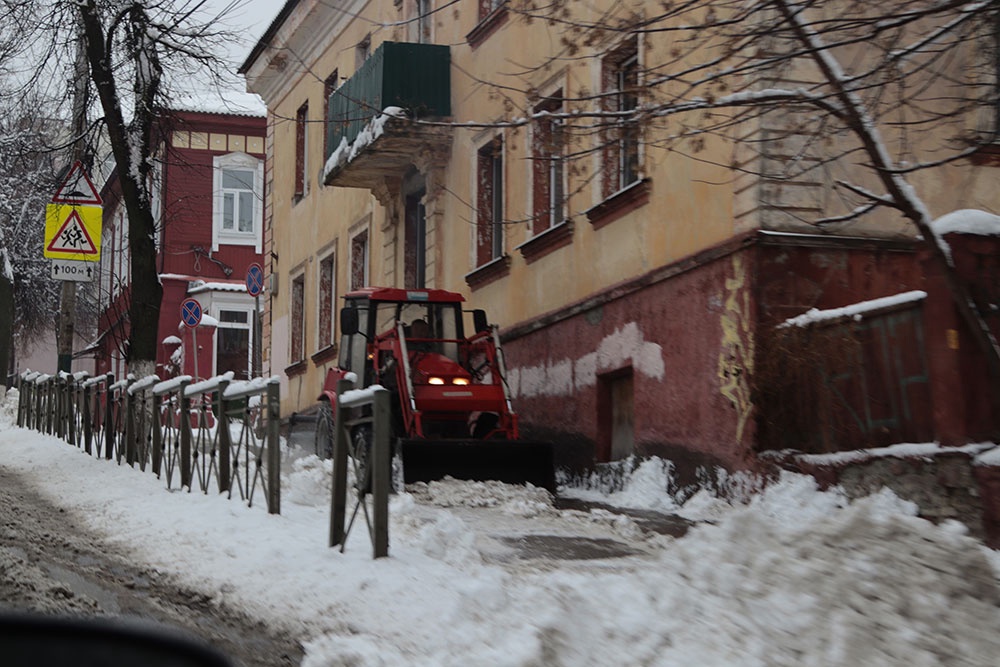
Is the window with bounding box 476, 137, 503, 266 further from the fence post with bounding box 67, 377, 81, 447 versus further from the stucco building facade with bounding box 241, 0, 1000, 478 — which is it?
the fence post with bounding box 67, 377, 81, 447

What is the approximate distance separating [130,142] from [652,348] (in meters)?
8.30

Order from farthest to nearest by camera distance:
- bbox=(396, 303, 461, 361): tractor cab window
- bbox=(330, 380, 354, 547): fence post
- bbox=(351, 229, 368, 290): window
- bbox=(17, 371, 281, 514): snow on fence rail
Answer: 1. bbox=(351, 229, 368, 290): window
2. bbox=(396, 303, 461, 361): tractor cab window
3. bbox=(17, 371, 281, 514): snow on fence rail
4. bbox=(330, 380, 354, 547): fence post

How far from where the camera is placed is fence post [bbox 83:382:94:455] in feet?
57.8

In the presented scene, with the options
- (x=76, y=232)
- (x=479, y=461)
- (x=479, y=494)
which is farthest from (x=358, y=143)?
(x=479, y=494)

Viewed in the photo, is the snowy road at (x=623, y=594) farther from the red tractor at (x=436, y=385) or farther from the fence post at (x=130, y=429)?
the fence post at (x=130, y=429)

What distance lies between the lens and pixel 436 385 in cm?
1464

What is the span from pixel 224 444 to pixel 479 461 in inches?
111

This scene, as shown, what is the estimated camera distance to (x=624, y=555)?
357 inches

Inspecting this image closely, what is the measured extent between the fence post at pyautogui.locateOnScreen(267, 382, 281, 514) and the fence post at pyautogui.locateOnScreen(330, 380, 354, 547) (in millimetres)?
1462

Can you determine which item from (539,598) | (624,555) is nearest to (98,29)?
(624,555)

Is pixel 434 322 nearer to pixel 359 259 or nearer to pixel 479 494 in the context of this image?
pixel 479 494

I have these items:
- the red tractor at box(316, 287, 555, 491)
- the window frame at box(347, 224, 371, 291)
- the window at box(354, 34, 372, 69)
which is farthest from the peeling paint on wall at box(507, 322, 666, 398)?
the window at box(354, 34, 372, 69)

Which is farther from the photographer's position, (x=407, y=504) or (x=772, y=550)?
(x=407, y=504)

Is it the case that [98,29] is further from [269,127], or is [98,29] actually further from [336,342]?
[269,127]
